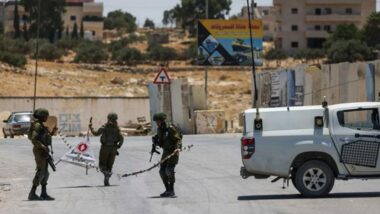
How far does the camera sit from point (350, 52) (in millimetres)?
94188

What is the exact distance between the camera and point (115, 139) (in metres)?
18.4

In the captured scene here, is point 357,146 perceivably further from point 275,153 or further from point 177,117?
point 177,117

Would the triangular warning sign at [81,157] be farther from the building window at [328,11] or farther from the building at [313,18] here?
the building window at [328,11]

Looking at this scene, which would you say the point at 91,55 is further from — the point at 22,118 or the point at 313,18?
the point at 22,118

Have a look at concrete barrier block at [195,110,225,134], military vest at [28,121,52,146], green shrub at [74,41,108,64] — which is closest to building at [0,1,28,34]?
green shrub at [74,41,108,64]

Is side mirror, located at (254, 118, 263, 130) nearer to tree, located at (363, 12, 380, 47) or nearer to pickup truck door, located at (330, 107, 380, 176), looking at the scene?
pickup truck door, located at (330, 107, 380, 176)

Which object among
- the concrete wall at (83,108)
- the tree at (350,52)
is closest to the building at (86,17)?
the tree at (350,52)

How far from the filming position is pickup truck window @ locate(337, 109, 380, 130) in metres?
15.6

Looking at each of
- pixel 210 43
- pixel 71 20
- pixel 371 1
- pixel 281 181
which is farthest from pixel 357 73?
pixel 71 20

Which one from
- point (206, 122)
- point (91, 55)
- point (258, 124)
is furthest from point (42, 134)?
point (91, 55)

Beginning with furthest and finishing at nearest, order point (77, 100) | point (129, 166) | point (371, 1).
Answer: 1. point (371, 1)
2. point (77, 100)
3. point (129, 166)

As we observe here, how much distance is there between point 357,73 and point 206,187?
1899 cm

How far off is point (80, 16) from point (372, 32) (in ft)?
233

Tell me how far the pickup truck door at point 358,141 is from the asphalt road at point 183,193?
56 cm
